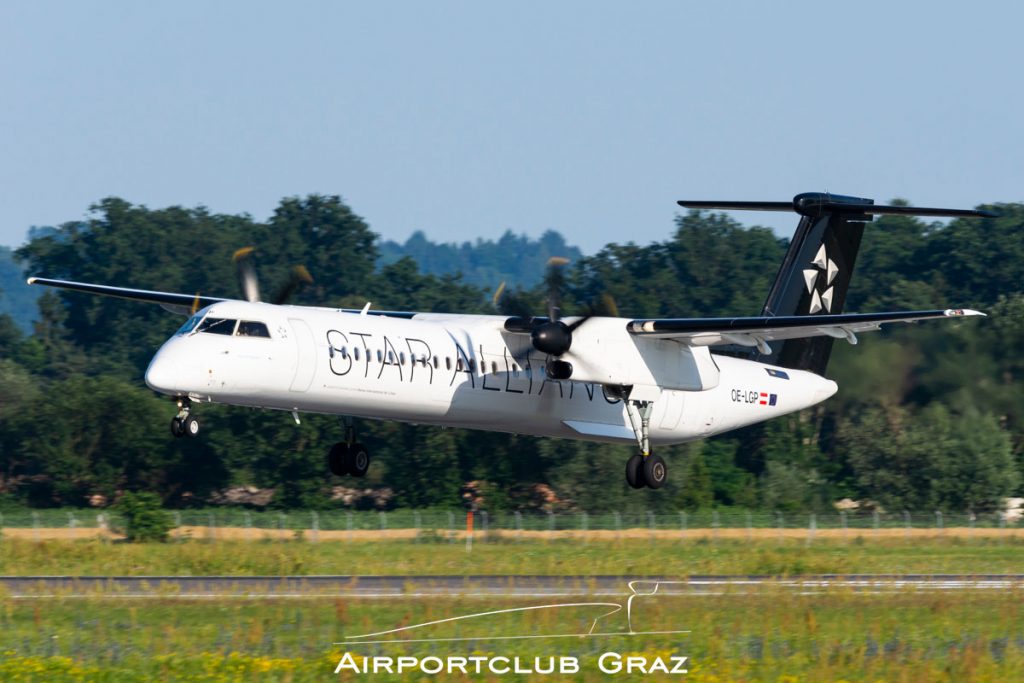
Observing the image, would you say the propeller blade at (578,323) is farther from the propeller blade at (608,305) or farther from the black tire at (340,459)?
the black tire at (340,459)

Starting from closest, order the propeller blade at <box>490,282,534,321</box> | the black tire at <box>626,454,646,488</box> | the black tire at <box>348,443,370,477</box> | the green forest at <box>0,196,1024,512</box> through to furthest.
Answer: the black tire at <box>348,443,370,477</box>
the propeller blade at <box>490,282,534,321</box>
the black tire at <box>626,454,646,488</box>
the green forest at <box>0,196,1024,512</box>

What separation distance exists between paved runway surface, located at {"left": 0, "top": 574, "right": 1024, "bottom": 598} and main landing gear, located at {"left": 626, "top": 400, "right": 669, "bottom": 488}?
1901mm

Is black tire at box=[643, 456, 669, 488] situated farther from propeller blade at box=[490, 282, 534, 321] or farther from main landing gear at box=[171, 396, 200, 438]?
main landing gear at box=[171, 396, 200, 438]

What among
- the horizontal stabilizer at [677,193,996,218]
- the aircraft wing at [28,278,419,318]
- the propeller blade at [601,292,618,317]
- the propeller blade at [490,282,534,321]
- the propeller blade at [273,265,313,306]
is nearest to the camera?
the propeller blade at [273,265,313,306]

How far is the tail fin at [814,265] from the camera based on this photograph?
31.4 meters

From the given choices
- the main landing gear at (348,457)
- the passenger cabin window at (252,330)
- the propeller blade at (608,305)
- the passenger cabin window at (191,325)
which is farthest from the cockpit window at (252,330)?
the propeller blade at (608,305)

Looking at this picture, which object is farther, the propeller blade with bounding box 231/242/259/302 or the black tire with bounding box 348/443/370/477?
the black tire with bounding box 348/443/370/477

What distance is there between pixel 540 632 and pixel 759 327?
→ 8050mm

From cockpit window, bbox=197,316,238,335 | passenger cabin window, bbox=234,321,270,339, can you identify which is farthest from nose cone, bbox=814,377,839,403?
cockpit window, bbox=197,316,238,335

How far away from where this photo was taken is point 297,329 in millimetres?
23203

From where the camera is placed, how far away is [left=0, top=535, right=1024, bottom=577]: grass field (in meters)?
31.6

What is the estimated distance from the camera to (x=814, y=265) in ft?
105

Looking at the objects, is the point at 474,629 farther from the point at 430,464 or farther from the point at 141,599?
the point at 430,464

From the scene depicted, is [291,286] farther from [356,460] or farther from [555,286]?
[555,286]
